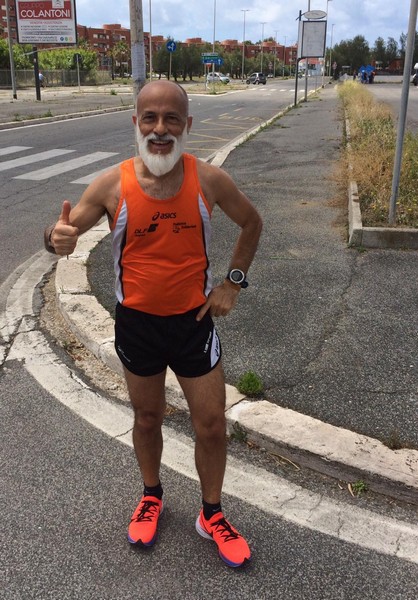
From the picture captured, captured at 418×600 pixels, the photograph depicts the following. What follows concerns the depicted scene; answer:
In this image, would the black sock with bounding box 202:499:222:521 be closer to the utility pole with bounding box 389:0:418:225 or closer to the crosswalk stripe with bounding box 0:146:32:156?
the utility pole with bounding box 389:0:418:225

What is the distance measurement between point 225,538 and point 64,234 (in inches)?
54.4

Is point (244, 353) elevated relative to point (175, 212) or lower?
lower

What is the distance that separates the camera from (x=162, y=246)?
2082 millimetres

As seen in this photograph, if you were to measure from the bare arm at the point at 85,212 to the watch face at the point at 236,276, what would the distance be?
55 centimetres

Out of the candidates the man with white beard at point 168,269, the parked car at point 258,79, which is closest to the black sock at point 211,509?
the man with white beard at point 168,269

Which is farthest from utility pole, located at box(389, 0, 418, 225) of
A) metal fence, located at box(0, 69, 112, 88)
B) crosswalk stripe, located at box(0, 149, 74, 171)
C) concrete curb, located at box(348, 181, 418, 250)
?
metal fence, located at box(0, 69, 112, 88)

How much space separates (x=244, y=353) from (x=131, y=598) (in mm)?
1961

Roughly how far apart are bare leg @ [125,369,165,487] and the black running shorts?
0.17 feet

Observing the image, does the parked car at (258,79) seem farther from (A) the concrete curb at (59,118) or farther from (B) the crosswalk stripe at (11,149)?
(B) the crosswalk stripe at (11,149)

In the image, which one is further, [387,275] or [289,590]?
[387,275]

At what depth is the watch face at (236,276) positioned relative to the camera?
2.34 metres

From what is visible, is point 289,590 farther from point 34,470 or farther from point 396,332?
point 396,332

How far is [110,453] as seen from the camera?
297cm

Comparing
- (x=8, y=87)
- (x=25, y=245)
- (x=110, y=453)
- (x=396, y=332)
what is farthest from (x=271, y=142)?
(x=8, y=87)
